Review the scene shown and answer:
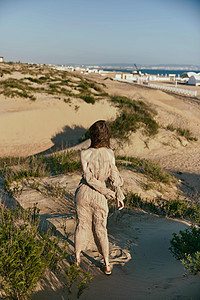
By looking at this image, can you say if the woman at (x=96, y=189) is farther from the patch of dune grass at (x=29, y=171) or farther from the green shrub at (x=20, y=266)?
the patch of dune grass at (x=29, y=171)

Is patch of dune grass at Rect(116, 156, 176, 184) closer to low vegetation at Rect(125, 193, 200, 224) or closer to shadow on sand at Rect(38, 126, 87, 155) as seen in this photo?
low vegetation at Rect(125, 193, 200, 224)

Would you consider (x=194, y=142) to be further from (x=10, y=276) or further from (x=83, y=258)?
(x=10, y=276)

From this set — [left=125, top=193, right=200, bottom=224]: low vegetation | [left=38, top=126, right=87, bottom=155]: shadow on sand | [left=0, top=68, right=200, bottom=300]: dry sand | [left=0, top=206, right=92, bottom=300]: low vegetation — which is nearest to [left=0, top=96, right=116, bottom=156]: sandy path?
[left=38, top=126, right=87, bottom=155]: shadow on sand

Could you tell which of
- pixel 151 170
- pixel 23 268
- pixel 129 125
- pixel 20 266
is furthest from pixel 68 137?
pixel 23 268

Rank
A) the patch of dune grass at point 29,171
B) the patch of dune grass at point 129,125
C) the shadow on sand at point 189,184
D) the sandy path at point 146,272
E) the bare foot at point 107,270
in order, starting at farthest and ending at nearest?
the patch of dune grass at point 129,125
the shadow on sand at point 189,184
the patch of dune grass at point 29,171
the bare foot at point 107,270
the sandy path at point 146,272

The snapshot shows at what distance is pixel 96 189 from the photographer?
109 inches

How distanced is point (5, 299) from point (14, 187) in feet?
8.99

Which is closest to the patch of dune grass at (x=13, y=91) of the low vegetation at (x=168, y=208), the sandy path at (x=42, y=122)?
the sandy path at (x=42, y=122)

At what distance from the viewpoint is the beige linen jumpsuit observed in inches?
109

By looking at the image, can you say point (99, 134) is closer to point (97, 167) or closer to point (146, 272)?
point (97, 167)

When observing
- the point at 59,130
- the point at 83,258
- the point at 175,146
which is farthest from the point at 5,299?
the point at 59,130

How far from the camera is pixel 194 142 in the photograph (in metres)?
11.8

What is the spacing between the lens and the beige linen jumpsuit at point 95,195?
A: 2777mm

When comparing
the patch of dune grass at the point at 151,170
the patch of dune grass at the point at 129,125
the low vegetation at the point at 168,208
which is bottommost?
the low vegetation at the point at 168,208
